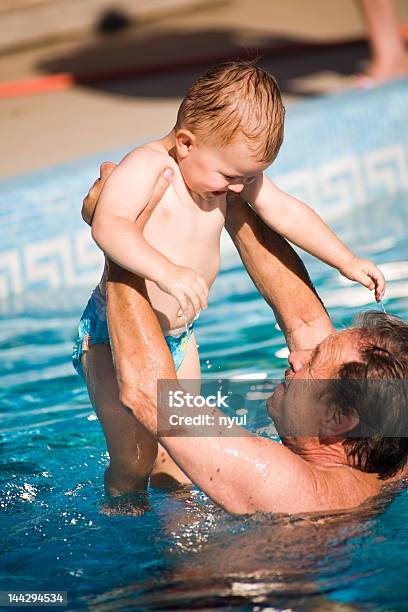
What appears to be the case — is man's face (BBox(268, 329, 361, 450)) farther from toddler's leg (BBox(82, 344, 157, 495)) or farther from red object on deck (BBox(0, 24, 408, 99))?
red object on deck (BBox(0, 24, 408, 99))

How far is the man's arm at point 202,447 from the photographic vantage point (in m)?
2.65

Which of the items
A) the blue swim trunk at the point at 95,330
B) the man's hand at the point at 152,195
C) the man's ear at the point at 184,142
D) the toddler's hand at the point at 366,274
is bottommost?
the blue swim trunk at the point at 95,330

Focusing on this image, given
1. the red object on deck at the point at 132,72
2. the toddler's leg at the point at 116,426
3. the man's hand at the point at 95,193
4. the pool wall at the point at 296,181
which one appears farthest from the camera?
the red object on deck at the point at 132,72

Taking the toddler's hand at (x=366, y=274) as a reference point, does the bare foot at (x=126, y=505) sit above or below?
below

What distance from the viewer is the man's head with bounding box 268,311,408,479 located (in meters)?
2.79

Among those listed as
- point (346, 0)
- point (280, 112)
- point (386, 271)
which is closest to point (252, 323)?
point (386, 271)

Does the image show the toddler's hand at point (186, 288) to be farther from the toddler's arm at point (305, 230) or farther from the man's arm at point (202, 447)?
the toddler's arm at point (305, 230)

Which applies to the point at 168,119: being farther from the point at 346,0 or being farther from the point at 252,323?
the point at 346,0

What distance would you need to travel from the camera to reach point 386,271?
17.6 feet

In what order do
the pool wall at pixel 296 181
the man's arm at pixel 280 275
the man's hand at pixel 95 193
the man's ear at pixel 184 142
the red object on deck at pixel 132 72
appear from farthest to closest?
the red object on deck at pixel 132 72 → the pool wall at pixel 296 181 → the man's arm at pixel 280 275 → the man's hand at pixel 95 193 → the man's ear at pixel 184 142

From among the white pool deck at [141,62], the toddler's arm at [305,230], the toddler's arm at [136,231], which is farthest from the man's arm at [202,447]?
the white pool deck at [141,62]

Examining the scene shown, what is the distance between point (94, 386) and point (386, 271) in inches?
102

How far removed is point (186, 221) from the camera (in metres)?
3.07

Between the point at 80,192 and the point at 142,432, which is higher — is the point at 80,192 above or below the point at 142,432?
above
